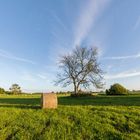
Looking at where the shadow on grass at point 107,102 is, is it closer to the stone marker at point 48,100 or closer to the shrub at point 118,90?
the stone marker at point 48,100

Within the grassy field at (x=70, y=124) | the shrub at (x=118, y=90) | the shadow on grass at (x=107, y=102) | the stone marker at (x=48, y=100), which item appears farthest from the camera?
the shrub at (x=118, y=90)

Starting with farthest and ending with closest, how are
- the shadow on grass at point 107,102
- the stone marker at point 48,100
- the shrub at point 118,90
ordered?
the shrub at point 118,90
the shadow on grass at point 107,102
the stone marker at point 48,100

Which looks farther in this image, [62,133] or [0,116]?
[0,116]

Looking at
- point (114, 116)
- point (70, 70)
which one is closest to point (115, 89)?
point (70, 70)

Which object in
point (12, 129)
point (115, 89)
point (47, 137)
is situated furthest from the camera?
point (115, 89)

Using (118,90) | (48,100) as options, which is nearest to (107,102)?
(48,100)

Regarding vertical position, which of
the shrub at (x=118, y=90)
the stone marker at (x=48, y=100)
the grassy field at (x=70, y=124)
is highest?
the shrub at (x=118, y=90)

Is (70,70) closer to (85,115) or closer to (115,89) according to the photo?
(115,89)

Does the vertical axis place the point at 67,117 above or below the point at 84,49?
below

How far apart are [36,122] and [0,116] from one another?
2.45 metres

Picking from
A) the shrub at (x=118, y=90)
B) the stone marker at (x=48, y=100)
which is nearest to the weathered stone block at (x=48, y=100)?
the stone marker at (x=48, y=100)

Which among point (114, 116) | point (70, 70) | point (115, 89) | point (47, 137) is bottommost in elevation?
point (47, 137)

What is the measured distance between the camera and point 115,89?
47156 millimetres

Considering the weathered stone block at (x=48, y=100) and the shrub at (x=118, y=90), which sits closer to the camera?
the weathered stone block at (x=48, y=100)
